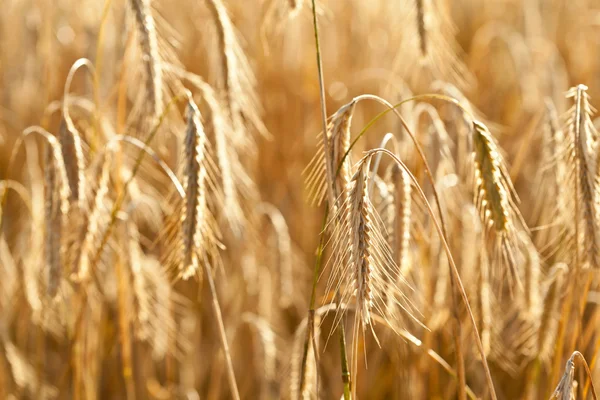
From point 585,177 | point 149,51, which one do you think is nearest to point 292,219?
point 149,51

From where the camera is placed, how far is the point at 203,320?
2771mm

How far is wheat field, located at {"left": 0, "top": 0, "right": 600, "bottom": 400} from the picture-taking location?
1192mm

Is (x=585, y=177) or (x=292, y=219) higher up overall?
(x=292, y=219)

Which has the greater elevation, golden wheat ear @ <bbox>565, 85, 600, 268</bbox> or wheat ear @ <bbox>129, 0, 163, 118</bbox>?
wheat ear @ <bbox>129, 0, 163, 118</bbox>

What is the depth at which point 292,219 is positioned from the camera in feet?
10.2

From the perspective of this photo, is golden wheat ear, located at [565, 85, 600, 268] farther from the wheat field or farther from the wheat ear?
the wheat ear

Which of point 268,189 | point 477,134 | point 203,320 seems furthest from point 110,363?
point 477,134

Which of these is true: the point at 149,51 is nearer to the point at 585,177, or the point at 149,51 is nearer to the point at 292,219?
the point at 585,177

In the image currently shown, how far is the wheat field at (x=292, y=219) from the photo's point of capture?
1.19m

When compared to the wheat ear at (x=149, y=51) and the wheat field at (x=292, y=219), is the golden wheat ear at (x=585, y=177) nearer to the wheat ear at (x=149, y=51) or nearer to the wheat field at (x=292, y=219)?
the wheat field at (x=292, y=219)

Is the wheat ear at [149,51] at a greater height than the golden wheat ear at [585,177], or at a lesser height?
greater

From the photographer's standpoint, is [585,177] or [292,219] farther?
[292,219]

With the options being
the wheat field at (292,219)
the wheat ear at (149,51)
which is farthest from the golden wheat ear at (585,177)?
the wheat ear at (149,51)

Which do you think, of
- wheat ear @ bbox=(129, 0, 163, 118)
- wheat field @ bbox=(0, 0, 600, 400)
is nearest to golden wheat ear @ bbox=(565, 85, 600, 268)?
wheat field @ bbox=(0, 0, 600, 400)
